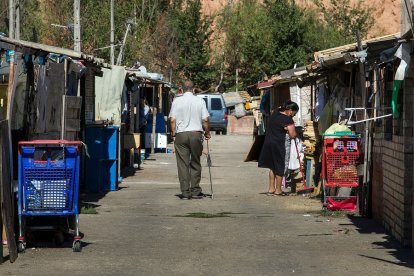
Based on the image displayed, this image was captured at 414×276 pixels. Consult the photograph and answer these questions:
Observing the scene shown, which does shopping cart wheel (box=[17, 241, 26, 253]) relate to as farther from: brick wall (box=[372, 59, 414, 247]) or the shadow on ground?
brick wall (box=[372, 59, 414, 247])

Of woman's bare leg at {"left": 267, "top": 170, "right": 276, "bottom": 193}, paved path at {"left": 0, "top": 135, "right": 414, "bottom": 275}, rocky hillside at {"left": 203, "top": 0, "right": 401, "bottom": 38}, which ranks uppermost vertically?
rocky hillside at {"left": 203, "top": 0, "right": 401, "bottom": 38}

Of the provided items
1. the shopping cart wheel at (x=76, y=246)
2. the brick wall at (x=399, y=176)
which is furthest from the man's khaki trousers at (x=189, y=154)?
the shopping cart wheel at (x=76, y=246)

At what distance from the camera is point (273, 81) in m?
32.0

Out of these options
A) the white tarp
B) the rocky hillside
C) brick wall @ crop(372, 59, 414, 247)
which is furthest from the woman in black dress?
the rocky hillside

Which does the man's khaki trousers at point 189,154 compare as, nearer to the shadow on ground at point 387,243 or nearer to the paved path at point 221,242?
the paved path at point 221,242

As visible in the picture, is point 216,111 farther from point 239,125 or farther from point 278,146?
point 278,146

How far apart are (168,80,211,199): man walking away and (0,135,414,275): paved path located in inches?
17.2

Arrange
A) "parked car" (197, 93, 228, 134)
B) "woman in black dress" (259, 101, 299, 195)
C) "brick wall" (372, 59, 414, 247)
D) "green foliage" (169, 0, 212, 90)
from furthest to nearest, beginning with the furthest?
"green foliage" (169, 0, 212, 90) → "parked car" (197, 93, 228, 134) → "woman in black dress" (259, 101, 299, 195) → "brick wall" (372, 59, 414, 247)

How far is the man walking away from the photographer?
17.6 metres

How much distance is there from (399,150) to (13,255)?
15.4 ft

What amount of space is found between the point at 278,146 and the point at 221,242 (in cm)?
703

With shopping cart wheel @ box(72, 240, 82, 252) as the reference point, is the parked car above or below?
above

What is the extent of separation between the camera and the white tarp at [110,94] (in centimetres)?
2206

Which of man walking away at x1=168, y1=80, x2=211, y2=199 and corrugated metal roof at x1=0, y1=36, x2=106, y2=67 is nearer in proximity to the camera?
corrugated metal roof at x1=0, y1=36, x2=106, y2=67
